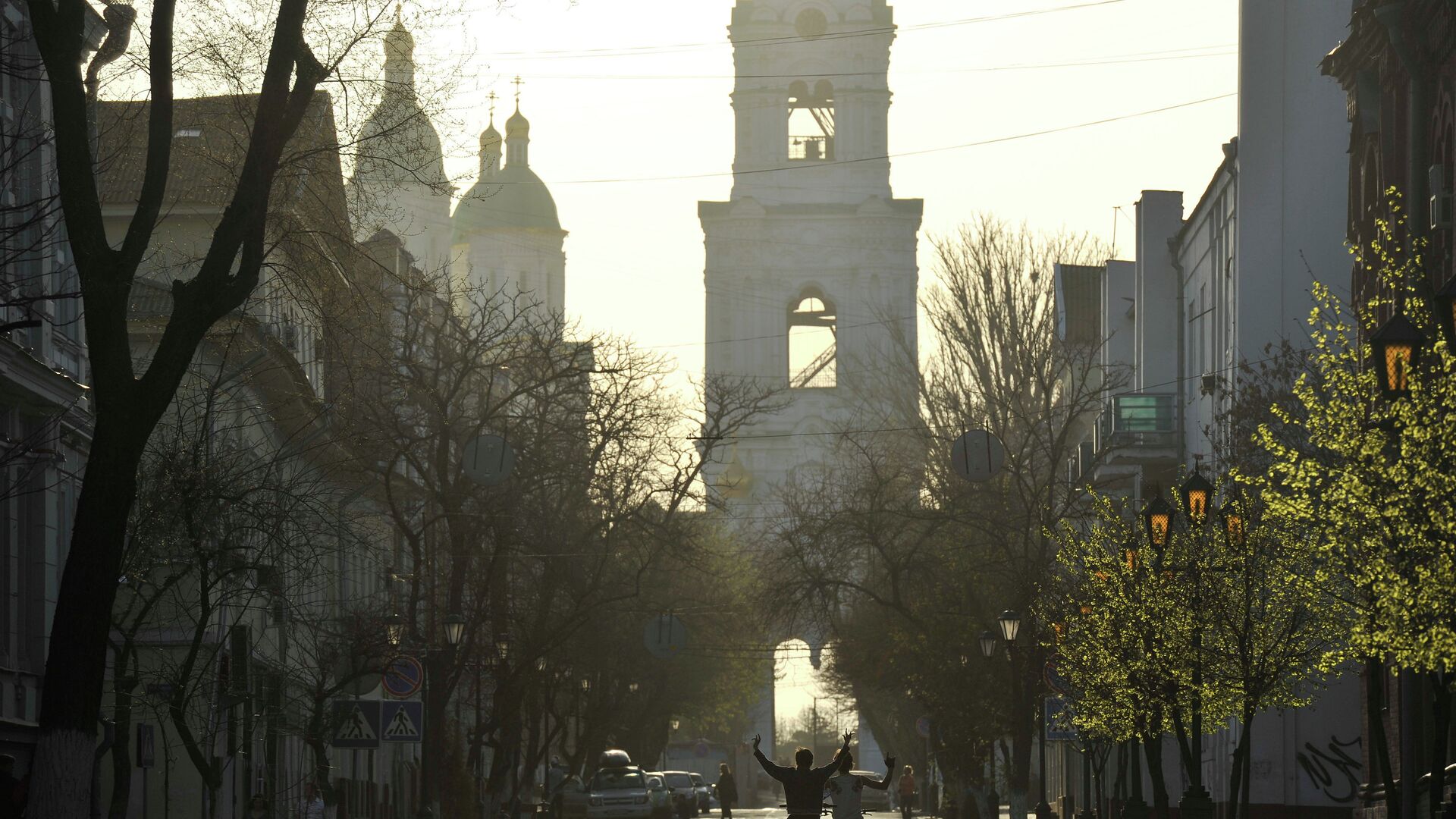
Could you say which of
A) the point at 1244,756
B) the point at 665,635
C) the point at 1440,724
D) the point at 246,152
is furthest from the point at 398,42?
the point at 665,635

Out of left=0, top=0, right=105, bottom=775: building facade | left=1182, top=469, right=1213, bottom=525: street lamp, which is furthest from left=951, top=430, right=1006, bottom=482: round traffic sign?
left=0, top=0, right=105, bottom=775: building facade

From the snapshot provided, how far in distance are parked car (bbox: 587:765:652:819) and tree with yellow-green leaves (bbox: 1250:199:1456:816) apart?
37949mm

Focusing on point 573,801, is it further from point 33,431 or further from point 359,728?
A: point 33,431

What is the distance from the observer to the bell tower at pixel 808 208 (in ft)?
324

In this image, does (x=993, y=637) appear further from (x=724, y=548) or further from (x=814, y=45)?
(x=814, y=45)

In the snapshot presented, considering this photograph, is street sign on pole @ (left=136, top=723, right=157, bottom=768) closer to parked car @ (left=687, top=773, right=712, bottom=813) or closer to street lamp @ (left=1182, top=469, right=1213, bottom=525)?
street lamp @ (left=1182, top=469, right=1213, bottom=525)

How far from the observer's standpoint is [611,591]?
5303cm

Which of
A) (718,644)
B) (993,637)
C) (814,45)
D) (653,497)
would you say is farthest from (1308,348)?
(814,45)

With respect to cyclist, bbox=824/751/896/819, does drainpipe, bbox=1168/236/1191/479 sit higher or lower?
higher

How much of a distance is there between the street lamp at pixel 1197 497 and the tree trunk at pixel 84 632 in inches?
567

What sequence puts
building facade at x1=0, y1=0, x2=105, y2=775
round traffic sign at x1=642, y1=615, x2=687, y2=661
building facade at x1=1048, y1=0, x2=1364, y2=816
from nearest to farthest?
building facade at x1=0, y1=0, x2=105, y2=775, building facade at x1=1048, y1=0, x2=1364, y2=816, round traffic sign at x1=642, y1=615, x2=687, y2=661

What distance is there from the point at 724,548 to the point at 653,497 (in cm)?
3485

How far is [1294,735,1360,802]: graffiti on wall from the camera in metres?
39.5

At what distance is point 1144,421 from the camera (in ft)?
165
